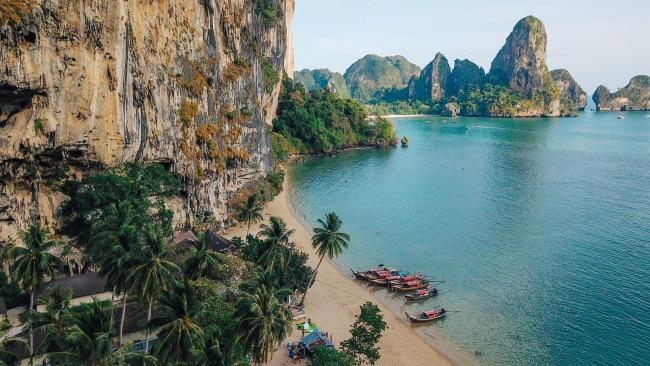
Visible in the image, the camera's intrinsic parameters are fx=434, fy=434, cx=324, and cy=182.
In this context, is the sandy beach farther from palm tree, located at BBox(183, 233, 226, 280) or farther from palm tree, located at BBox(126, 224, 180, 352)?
palm tree, located at BBox(126, 224, 180, 352)

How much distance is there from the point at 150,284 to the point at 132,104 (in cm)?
1972

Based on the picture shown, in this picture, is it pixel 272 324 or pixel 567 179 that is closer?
pixel 272 324

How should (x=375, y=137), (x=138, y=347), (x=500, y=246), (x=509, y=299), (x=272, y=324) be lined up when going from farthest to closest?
(x=375, y=137), (x=500, y=246), (x=509, y=299), (x=138, y=347), (x=272, y=324)

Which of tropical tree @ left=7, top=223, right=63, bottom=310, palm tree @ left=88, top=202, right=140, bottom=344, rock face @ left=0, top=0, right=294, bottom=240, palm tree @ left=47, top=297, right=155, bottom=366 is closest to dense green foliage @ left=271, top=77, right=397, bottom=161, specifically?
rock face @ left=0, top=0, right=294, bottom=240

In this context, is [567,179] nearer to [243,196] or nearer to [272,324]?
[243,196]

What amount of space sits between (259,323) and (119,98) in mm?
23633

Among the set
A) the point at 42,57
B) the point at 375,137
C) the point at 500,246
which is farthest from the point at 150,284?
the point at 375,137

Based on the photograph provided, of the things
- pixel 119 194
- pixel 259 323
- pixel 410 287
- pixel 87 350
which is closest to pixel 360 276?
pixel 410 287

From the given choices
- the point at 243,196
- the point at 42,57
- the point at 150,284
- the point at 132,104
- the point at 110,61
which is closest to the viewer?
the point at 150,284

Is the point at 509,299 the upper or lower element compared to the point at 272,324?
lower

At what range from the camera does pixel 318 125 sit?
113 meters

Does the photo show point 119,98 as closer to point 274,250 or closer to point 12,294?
point 12,294

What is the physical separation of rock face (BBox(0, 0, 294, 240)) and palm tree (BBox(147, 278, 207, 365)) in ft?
64.5

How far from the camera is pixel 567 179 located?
82750mm
